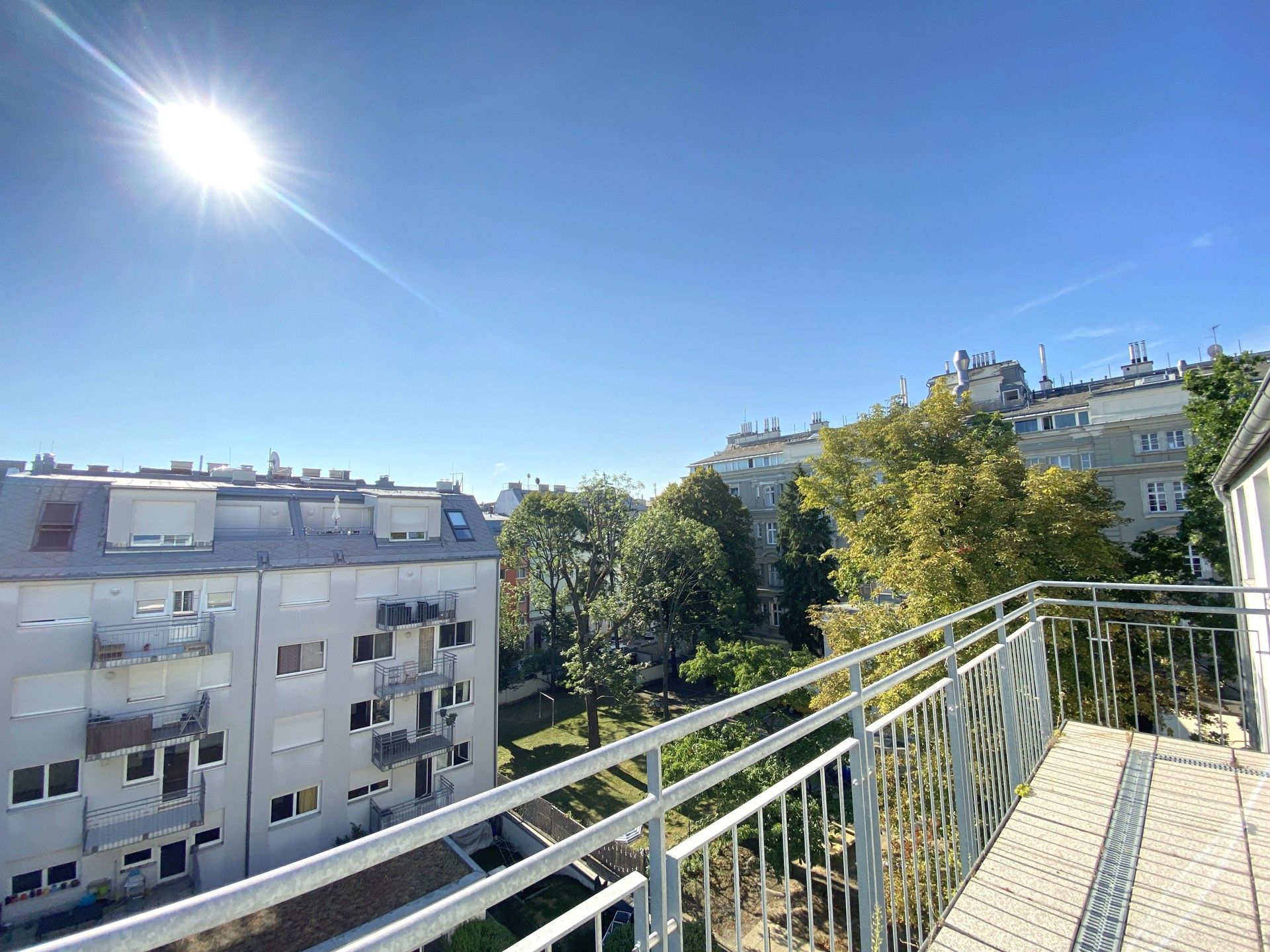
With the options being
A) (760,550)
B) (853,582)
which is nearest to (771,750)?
(853,582)

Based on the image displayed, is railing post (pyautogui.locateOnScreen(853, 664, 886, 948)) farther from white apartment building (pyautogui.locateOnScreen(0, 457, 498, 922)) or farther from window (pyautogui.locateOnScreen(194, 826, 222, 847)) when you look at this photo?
window (pyautogui.locateOnScreen(194, 826, 222, 847))

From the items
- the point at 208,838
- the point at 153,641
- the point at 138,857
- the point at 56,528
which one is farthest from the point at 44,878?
the point at 56,528

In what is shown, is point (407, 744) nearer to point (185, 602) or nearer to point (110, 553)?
point (185, 602)

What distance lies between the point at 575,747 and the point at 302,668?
32.2 feet

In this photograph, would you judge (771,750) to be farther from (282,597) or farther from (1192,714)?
(282,597)

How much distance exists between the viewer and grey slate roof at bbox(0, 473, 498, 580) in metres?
11.4

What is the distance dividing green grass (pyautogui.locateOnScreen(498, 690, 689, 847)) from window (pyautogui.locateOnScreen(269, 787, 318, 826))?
5.06 m

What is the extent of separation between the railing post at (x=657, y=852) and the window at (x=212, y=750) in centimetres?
1502

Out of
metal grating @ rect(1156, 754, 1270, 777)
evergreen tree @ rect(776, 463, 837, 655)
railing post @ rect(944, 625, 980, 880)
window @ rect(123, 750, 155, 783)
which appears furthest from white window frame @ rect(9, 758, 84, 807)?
evergreen tree @ rect(776, 463, 837, 655)

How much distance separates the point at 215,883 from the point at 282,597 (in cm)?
633

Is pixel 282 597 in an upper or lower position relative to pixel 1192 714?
upper

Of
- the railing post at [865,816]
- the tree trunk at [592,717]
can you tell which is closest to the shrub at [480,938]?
the railing post at [865,816]

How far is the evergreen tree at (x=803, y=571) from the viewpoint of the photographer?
2767cm

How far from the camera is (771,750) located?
204 cm
